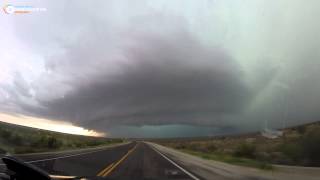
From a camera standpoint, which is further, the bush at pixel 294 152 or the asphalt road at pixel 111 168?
the bush at pixel 294 152

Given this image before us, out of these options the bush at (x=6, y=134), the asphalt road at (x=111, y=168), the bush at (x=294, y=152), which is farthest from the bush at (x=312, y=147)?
the bush at (x=6, y=134)

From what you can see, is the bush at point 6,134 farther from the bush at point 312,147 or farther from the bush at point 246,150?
the bush at point 246,150

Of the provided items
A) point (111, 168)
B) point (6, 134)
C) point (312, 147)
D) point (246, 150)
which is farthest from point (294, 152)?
point (6, 134)

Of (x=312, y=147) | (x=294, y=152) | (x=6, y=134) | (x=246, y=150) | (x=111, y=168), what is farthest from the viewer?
(x=246, y=150)

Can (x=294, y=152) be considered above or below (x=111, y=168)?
above

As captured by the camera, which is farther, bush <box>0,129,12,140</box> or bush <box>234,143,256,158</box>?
bush <box>234,143,256,158</box>

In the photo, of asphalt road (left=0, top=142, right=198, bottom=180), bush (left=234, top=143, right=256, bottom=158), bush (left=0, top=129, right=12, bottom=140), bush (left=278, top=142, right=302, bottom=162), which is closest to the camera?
asphalt road (left=0, top=142, right=198, bottom=180)

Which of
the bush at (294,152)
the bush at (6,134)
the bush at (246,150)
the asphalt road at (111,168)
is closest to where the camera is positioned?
the asphalt road at (111,168)

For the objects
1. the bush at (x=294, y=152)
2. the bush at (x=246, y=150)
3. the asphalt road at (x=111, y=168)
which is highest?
the bush at (x=246, y=150)

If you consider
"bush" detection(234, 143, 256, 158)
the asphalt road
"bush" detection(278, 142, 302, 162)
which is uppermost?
"bush" detection(234, 143, 256, 158)

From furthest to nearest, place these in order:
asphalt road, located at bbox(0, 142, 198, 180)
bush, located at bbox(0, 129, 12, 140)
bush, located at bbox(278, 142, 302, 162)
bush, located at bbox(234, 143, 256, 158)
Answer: bush, located at bbox(234, 143, 256, 158), bush, located at bbox(0, 129, 12, 140), bush, located at bbox(278, 142, 302, 162), asphalt road, located at bbox(0, 142, 198, 180)

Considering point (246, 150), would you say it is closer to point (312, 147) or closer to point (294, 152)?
point (294, 152)

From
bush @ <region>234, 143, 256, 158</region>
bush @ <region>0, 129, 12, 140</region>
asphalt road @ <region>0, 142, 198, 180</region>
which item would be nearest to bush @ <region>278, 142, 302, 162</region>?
asphalt road @ <region>0, 142, 198, 180</region>

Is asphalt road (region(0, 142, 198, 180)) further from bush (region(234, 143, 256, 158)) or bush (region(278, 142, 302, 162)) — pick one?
bush (region(234, 143, 256, 158))
